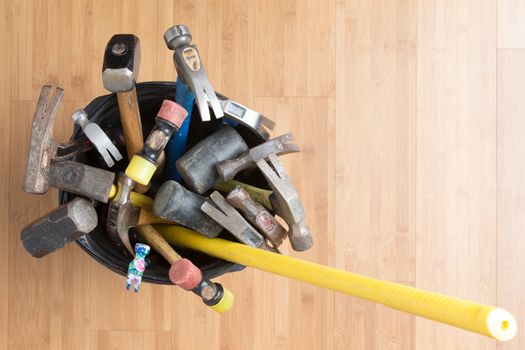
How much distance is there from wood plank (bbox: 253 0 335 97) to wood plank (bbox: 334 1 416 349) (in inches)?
0.6

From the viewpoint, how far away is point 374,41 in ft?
2.79

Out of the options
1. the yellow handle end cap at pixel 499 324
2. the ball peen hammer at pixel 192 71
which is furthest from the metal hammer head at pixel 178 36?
the yellow handle end cap at pixel 499 324

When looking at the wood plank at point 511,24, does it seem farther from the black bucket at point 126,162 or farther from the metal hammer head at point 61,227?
the metal hammer head at point 61,227

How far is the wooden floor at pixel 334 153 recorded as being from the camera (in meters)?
0.84

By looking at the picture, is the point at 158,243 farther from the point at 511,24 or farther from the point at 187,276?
the point at 511,24

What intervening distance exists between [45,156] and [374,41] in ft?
1.43

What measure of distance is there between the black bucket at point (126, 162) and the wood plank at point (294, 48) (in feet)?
0.57

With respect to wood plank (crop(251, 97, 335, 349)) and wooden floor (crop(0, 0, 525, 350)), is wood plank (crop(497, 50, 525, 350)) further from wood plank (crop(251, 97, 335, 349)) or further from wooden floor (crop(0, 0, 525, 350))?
wood plank (crop(251, 97, 335, 349))

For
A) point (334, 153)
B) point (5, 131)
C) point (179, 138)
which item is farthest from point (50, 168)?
point (334, 153)

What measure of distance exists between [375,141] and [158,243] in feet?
1.08

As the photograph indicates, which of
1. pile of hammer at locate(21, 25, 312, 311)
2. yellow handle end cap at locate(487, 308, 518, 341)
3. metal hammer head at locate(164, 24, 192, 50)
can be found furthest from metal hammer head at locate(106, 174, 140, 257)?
yellow handle end cap at locate(487, 308, 518, 341)

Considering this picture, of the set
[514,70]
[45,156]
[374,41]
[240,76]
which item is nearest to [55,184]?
[45,156]

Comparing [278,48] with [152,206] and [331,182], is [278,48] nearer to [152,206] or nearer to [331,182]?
[331,182]

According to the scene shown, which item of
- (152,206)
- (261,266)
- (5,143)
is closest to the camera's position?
(261,266)
